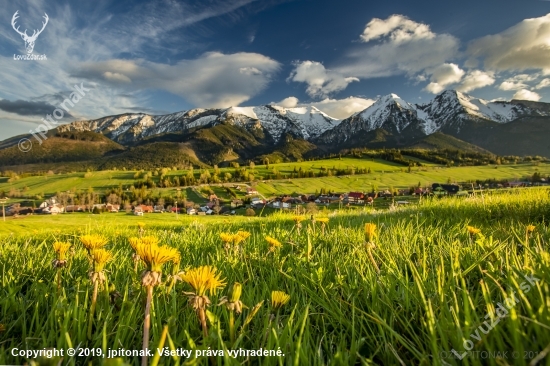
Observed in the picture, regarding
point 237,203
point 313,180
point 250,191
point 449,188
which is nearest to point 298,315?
point 449,188

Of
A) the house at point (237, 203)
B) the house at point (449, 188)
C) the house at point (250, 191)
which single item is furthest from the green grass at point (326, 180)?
the house at point (449, 188)

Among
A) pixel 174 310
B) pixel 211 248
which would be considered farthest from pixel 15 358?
pixel 211 248

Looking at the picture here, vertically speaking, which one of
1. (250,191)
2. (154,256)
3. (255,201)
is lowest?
(255,201)

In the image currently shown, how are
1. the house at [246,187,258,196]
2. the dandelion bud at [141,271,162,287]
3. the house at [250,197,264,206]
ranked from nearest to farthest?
the dandelion bud at [141,271,162,287] < the house at [250,197,264,206] < the house at [246,187,258,196]

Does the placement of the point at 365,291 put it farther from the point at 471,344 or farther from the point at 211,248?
the point at 211,248

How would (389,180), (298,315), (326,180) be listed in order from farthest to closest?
(326,180)
(389,180)
(298,315)

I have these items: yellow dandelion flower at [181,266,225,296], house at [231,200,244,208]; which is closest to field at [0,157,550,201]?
house at [231,200,244,208]

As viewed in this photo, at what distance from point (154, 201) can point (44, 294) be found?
417 ft

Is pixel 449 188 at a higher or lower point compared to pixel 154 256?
lower

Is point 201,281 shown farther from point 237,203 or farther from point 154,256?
point 237,203

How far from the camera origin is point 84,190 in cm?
14300

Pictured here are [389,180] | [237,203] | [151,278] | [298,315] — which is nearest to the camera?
[151,278]

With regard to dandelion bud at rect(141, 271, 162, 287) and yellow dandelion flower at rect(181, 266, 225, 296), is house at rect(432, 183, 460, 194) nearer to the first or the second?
yellow dandelion flower at rect(181, 266, 225, 296)

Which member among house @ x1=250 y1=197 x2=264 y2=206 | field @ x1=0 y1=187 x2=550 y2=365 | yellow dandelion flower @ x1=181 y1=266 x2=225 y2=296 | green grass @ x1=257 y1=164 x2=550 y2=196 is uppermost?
yellow dandelion flower @ x1=181 y1=266 x2=225 y2=296
